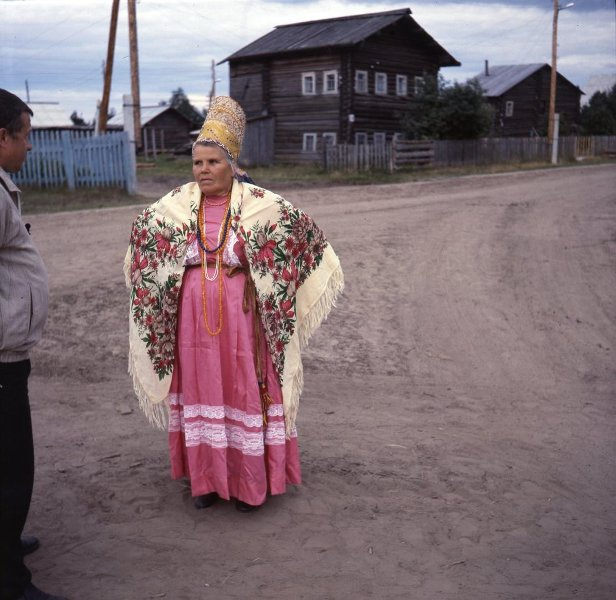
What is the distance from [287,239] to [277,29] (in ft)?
108

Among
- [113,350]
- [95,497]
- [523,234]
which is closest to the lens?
[95,497]

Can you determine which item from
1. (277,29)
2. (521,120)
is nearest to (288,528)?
(277,29)

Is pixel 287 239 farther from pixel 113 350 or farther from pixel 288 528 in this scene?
pixel 113 350

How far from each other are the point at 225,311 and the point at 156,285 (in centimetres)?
39

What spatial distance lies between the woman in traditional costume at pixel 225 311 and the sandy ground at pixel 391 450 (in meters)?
0.39

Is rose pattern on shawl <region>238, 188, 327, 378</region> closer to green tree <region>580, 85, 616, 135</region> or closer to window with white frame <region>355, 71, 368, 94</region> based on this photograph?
window with white frame <region>355, 71, 368, 94</region>

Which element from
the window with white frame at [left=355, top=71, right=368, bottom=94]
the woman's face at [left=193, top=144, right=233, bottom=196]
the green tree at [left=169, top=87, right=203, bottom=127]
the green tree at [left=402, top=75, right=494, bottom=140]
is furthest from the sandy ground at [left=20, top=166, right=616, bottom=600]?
the green tree at [left=169, top=87, right=203, bottom=127]

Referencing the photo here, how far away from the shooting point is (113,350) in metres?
6.81

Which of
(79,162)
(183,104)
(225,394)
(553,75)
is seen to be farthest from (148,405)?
(183,104)

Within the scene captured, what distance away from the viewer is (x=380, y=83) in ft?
100

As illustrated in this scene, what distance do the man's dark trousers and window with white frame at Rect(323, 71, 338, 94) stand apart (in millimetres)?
28228

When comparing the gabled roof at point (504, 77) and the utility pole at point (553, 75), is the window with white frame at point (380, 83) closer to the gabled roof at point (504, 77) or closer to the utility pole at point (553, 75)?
the utility pole at point (553, 75)

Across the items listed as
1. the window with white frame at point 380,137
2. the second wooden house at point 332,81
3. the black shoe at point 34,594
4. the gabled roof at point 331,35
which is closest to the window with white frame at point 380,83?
the second wooden house at point 332,81

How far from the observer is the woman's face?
3.50 metres
